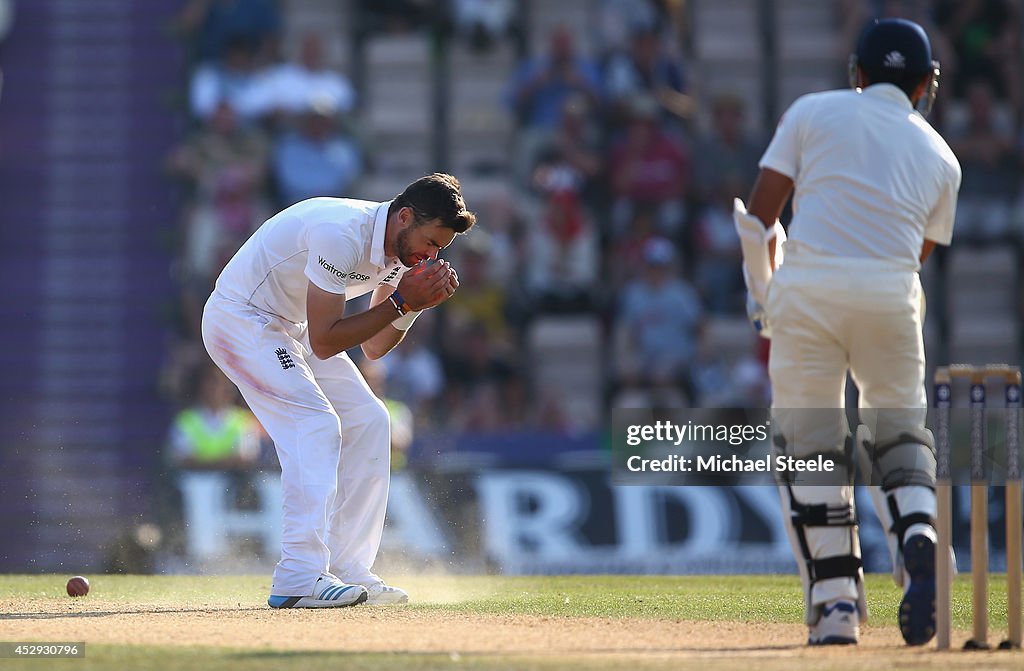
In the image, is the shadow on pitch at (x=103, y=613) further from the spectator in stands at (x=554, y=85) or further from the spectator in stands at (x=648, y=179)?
the spectator in stands at (x=554, y=85)

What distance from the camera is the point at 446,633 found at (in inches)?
234

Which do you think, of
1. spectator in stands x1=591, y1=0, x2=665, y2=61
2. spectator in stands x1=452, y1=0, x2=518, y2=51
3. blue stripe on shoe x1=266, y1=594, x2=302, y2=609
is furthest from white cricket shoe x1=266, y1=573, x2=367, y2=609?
spectator in stands x1=452, y1=0, x2=518, y2=51

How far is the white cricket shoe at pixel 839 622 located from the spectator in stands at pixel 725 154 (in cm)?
1006

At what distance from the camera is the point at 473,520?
11992 millimetres

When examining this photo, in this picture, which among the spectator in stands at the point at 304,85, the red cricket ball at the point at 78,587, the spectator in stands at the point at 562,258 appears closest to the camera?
the red cricket ball at the point at 78,587

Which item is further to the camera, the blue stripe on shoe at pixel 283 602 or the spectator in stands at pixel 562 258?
the spectator in stands at pixel 562 258

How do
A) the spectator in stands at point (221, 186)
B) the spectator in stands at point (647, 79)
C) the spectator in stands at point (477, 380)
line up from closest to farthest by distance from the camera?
1. the spectator in stands at point (477, 380)
2. the spectator in stands at point (221, 186)
3. the spectator in stands at point (647, 79)

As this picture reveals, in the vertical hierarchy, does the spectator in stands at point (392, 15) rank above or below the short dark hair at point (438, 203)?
above

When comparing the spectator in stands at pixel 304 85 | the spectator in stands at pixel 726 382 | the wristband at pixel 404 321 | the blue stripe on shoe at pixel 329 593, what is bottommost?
the spectator in stands at pixel 726 382

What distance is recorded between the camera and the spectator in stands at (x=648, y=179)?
50.5ft

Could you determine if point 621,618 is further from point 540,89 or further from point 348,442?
point 540,89

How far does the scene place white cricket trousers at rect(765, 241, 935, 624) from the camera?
18.1 feet

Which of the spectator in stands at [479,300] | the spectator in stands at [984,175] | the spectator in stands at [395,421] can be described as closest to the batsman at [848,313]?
the spectator in stands at [395,421]

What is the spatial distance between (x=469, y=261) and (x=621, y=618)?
27.7 feet
